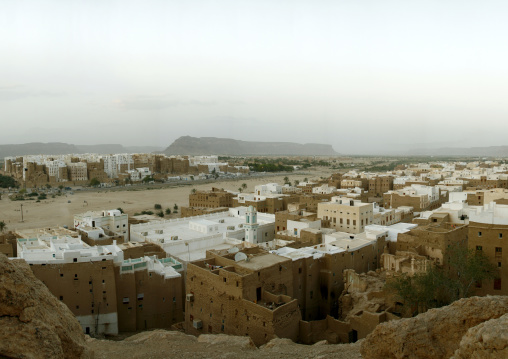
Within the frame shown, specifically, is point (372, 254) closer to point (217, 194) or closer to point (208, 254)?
point (208, 254)

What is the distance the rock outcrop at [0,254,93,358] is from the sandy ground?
43.7 metres

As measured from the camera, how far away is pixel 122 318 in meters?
21.8

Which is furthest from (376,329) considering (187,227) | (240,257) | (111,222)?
(187,227)

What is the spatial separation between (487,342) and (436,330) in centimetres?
303

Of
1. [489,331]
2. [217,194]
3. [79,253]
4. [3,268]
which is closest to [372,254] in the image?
[79,253]

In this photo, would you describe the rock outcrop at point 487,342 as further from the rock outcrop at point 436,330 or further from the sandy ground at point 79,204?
the sandy ground at point 79,204

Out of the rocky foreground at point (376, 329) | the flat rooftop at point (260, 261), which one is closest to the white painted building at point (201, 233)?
the flat rooftop at point (260, 261)

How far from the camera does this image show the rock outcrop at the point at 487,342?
580 centimetres

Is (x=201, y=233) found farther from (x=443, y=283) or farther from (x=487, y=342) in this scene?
(x=487, y=342)

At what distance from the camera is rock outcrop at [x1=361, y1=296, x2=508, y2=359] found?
845cm

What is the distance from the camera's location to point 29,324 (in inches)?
288

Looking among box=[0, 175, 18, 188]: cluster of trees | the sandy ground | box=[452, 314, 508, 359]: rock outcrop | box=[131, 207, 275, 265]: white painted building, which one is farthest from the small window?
box=[0, 175, 18, 188]: cluster of trees

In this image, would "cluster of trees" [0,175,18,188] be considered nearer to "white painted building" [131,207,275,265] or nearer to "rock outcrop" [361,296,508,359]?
"white painted building" [131,207,275,265]

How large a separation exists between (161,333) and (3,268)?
10.8m
